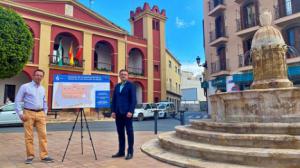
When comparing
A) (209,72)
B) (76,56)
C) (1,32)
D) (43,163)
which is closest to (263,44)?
(43,163)

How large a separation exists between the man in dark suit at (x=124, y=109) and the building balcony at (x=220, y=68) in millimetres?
18652

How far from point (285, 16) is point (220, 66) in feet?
22.1

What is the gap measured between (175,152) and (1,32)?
39.5 ft

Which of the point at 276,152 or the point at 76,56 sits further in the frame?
the point at 76,56

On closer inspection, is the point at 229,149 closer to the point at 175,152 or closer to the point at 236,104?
the point at 175,152

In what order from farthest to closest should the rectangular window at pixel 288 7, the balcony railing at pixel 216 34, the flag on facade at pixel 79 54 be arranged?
the flag on facade at pixel 79 54
the balcony railing at pixel 216 34
the rectangular window at pixel 288 7

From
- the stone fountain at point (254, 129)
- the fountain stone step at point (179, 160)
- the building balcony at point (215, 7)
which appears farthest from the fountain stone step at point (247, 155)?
the building balcony at point (215, 7)

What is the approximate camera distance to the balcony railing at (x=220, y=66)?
23328 millimetres

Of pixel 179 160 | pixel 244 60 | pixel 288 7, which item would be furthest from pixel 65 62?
pixel 179 160

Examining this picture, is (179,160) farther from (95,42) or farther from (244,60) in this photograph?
(95,42)

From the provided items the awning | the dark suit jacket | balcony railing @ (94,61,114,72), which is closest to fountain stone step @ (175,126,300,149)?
the dark suit jacket

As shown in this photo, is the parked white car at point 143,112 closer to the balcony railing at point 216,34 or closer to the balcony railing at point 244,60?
the balcony railing at point 244,60

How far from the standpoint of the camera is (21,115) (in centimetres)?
500

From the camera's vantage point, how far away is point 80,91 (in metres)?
5.89
